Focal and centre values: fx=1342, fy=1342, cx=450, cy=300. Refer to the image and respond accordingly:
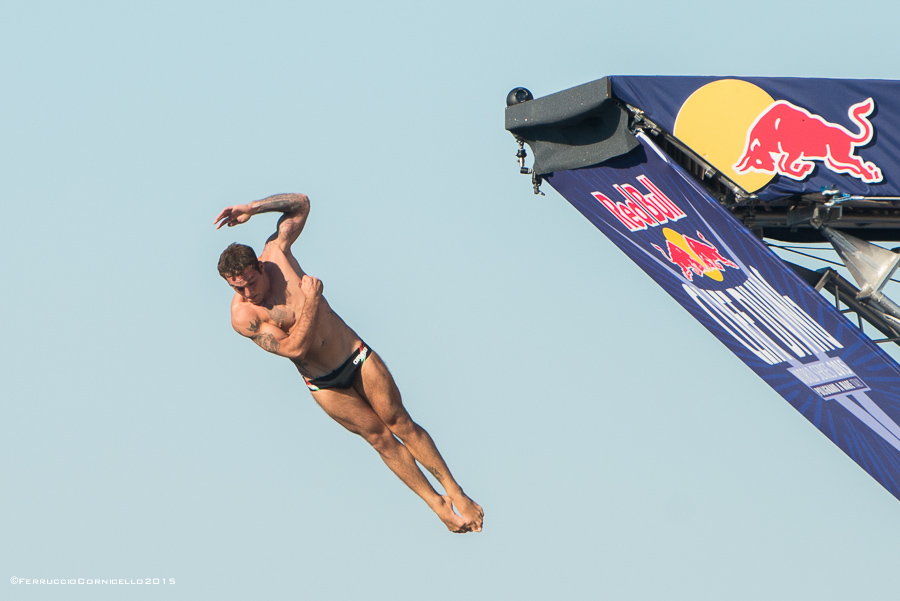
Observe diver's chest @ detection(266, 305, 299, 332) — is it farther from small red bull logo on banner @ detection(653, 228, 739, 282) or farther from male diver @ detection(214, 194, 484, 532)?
small red bull logo on banner @ detection(653, 228, 739, 282)

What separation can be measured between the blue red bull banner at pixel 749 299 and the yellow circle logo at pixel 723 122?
0.86ft

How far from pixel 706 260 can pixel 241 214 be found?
13.3 feet

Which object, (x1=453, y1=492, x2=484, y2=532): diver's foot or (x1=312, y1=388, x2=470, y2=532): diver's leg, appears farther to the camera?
(x1=453, y1=492, x2=484, y2=532): diver's foot

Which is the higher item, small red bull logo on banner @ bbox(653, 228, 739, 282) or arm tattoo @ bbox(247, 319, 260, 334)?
arm tattoo @ bbox(247, 319, 260, 334)

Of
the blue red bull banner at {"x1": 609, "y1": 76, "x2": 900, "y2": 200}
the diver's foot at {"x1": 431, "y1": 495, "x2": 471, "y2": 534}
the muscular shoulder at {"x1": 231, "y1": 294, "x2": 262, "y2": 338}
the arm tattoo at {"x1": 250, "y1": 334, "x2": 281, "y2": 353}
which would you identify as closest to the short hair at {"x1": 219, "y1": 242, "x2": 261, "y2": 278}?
the muscular shoulder at {"x1": 231, "y1": 294, "x2": 262, "y2": 338}

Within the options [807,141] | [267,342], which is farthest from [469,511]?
[807,141]

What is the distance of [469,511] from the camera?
1099 centimetres

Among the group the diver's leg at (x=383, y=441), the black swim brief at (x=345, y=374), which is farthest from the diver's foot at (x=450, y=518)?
the black swim brief at (x=345, y=374)

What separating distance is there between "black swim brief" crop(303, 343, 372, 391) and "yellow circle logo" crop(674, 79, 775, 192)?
10.2 ft

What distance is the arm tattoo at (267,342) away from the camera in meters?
10.3

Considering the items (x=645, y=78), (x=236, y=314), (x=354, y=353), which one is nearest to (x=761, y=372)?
(x=645, y=78)

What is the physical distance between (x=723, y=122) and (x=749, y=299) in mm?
1618

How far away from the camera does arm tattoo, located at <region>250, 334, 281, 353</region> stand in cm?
1034

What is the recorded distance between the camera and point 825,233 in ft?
37.9
